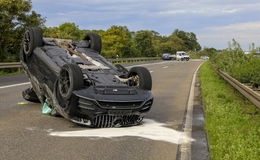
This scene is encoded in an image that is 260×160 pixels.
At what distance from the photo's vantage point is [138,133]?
248 inches

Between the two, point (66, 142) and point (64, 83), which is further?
point (64, 83)

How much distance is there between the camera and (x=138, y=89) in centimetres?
685

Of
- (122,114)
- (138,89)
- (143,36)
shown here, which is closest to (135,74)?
(138,89)

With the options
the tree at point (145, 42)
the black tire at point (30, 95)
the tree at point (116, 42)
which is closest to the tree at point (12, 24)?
the black tire at point (30, 95)

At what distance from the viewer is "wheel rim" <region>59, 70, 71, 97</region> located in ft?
21.4

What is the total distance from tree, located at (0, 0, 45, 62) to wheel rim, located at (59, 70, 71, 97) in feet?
74.5

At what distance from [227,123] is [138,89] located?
79.3 inches

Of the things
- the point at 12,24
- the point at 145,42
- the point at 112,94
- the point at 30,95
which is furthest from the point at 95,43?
the point at 145,42

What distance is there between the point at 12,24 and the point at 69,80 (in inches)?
959

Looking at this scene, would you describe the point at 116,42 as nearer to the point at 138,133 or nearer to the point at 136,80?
the point at 136,80

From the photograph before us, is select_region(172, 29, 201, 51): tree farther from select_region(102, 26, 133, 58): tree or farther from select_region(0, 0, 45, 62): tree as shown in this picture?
select_region(0, 0, 45, 62): tree

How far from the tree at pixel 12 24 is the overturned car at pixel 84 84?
832 inches

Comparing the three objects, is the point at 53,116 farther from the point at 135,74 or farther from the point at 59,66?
the point at 135,74

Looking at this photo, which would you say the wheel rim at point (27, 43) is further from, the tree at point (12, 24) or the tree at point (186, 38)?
the tree at point (186, 38)
